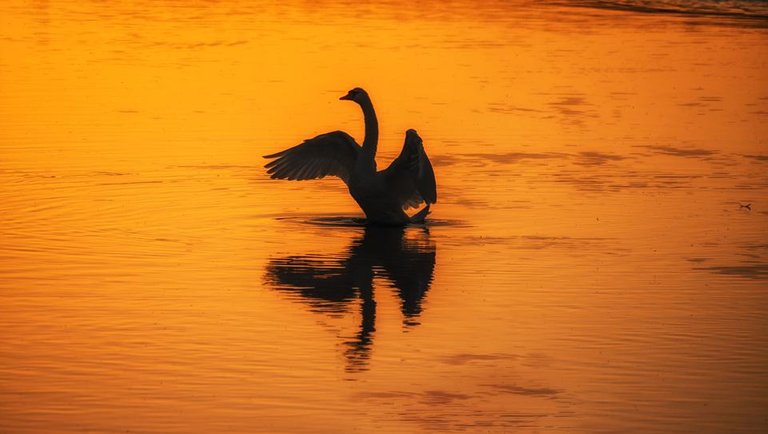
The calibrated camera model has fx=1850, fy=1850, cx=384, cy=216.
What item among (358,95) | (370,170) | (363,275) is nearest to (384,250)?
(363,275)

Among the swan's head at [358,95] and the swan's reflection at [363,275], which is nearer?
the swan's reflection at [363,275]

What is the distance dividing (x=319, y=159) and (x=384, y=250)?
249cm

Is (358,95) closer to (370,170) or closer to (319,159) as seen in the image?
(319,159)

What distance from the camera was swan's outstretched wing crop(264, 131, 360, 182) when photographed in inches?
711

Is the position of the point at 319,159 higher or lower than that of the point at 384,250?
higher

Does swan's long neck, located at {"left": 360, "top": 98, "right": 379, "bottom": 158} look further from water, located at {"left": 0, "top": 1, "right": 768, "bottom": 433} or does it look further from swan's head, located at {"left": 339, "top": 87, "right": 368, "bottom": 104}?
water, located at {"left": 0, "top": 1, "right": 768, "bottom": 433}

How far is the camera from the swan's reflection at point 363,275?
1324cm

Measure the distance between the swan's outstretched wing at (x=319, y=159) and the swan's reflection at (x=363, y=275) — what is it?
1422mm

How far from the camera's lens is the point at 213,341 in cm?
1209

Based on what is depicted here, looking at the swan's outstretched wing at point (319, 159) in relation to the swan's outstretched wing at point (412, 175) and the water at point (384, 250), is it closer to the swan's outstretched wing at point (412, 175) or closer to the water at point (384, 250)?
the water at point (384, 250)

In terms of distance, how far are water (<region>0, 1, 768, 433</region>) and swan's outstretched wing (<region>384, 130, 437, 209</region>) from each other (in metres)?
0.42

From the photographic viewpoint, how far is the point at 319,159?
719 inches

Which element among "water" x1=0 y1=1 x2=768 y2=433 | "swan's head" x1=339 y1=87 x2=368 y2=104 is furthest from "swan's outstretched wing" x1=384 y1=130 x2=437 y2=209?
"swan's head" x1=339 y1=87 x2=368 y2=104

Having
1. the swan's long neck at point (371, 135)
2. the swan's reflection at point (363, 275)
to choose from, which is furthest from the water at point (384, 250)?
the swan's long neck at point (371, 135)
